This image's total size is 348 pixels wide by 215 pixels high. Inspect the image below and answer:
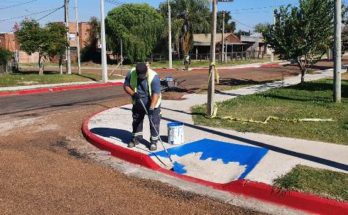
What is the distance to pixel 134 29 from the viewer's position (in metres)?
52.6

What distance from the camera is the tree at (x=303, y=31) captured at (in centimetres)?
1934

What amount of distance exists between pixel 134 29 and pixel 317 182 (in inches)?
1878

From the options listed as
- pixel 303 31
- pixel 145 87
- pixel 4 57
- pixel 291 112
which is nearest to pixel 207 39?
pixel 4 57

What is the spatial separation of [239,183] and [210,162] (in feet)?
4.59

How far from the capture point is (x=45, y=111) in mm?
14828

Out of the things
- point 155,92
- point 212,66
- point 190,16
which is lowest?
point 155,92

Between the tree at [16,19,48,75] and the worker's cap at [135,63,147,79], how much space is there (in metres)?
23.9

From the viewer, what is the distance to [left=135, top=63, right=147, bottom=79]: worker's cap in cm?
823

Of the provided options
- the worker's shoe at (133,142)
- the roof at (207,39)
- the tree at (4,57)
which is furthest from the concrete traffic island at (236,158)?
the roof at (207,39)

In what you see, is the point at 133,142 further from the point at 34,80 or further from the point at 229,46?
the point at 229,46

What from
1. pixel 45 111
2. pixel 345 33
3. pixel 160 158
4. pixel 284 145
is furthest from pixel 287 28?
pixel 160 158

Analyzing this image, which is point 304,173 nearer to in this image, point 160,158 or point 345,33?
point 160,158

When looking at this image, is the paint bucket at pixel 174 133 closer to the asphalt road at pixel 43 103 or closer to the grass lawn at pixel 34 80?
the asphalt road at pixel 43 103

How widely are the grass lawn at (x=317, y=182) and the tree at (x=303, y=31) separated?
13735 millimetres
